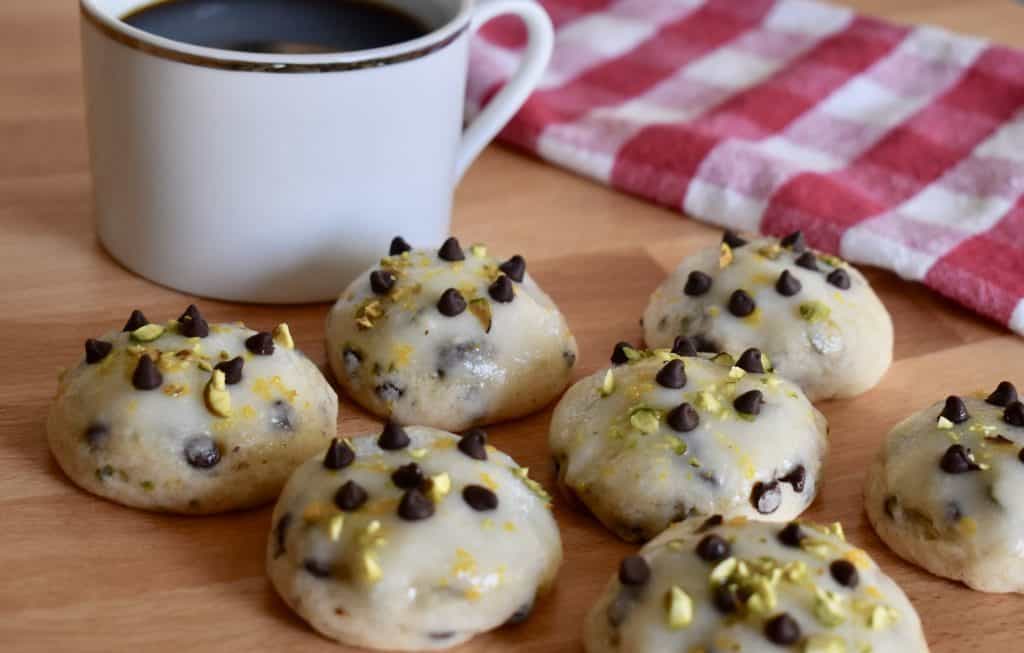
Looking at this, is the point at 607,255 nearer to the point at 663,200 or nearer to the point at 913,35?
the point at 663,200

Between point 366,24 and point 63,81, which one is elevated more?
point 366,24

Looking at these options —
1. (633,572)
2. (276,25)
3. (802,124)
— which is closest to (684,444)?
(633,572)

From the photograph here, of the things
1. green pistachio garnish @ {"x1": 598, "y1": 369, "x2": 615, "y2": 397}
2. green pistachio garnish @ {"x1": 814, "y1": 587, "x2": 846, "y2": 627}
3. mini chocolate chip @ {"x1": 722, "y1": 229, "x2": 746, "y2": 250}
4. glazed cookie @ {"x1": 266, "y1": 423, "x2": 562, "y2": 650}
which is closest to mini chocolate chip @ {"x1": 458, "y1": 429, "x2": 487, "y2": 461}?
glazed cookie @ {"x1": 266, "y1": 423, "x2": 562, "y2": 650}

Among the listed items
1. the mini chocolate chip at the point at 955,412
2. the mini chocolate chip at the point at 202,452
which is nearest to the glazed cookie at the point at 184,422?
the mini chocolate chip at the point at 202,452

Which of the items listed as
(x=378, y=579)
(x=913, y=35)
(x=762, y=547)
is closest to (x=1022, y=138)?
(x=913, y=35)

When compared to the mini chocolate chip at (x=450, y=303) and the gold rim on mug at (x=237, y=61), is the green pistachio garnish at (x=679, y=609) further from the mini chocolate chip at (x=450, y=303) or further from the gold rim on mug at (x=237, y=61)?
the gold rim on mug at (x=237, y=61)
